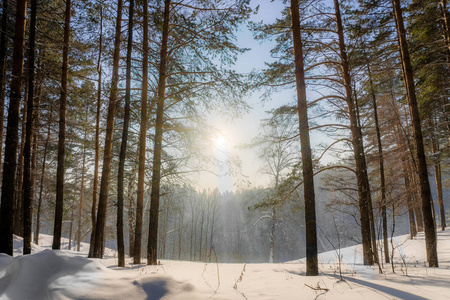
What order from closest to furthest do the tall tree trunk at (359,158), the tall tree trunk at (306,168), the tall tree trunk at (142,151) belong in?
the tall tree trunk at (306,168), the tall tree trunk at (142,151), the tall tree trunk at (359,158)

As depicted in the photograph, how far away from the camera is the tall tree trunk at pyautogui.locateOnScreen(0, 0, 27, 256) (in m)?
6.01

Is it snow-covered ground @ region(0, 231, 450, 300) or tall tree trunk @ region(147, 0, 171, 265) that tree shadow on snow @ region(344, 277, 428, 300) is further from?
tall tree trunk @ region(147, 0, 171, 265)

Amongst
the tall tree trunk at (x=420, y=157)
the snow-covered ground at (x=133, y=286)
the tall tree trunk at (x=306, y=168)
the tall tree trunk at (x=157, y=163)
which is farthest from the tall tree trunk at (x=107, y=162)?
the tall tree trunk at (x=420, y=157)

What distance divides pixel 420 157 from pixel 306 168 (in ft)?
14.6

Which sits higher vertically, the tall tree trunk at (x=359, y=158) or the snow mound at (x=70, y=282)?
the tall tree trunk at (x=359, y=158)

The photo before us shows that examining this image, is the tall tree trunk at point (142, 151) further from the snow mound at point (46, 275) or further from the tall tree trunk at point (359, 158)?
the tall tree trunk at point (359, 158)

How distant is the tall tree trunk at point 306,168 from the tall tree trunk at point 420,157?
3.86m

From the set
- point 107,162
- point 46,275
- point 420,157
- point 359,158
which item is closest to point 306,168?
point 359,158

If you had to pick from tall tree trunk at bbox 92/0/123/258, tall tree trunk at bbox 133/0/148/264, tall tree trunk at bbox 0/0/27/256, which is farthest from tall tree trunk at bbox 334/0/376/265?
tall tree trunk at bbox 0/0/27/256

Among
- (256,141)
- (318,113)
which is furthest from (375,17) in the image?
(256,141)

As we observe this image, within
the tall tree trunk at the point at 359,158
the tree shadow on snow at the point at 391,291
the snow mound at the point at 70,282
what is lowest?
the tree shadow on snow at the point at 391,291

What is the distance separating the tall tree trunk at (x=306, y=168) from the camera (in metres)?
4.92

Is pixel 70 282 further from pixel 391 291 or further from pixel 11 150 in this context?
pixel 11 150

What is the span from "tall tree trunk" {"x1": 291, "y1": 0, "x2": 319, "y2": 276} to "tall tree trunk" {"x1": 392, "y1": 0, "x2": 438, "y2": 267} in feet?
12.7
